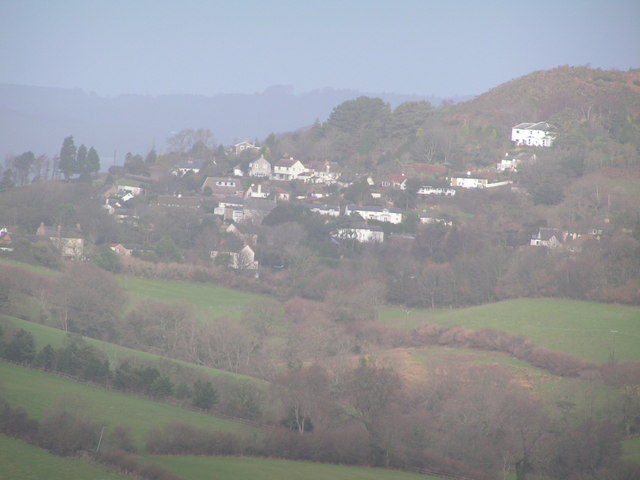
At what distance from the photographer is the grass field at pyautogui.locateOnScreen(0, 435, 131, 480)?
580 inches

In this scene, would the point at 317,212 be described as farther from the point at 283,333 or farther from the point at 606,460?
the point at 606,460

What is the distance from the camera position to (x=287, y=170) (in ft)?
171

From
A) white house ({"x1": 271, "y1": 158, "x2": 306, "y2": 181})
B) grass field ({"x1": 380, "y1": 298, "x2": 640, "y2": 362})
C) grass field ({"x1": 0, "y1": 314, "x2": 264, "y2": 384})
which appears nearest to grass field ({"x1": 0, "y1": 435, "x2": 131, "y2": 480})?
grass field ({"x1": 0, "y1": 314, "x2": 264, "y2": 384})

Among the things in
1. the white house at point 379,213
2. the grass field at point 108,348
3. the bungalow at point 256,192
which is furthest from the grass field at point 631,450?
the bungalow at point 256,192

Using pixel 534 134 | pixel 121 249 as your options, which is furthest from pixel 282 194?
pixel 534 134

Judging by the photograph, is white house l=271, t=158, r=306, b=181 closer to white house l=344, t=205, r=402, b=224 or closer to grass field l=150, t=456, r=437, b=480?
white house l=344, t=205, r=402, b=224

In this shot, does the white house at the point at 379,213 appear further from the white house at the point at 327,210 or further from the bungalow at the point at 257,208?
the bungalow at the point at 257,208

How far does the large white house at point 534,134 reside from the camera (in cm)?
5131

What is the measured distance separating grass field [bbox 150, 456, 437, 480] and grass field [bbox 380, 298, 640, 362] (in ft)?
33.0

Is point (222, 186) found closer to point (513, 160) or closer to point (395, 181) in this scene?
point (395, 181)

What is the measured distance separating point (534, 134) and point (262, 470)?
38.6m

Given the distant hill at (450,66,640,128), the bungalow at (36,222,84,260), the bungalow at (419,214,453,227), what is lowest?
the bungalow at (36,222,84,260)

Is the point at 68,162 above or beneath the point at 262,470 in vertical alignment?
above

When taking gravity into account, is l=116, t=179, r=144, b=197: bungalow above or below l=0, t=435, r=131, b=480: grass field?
above
